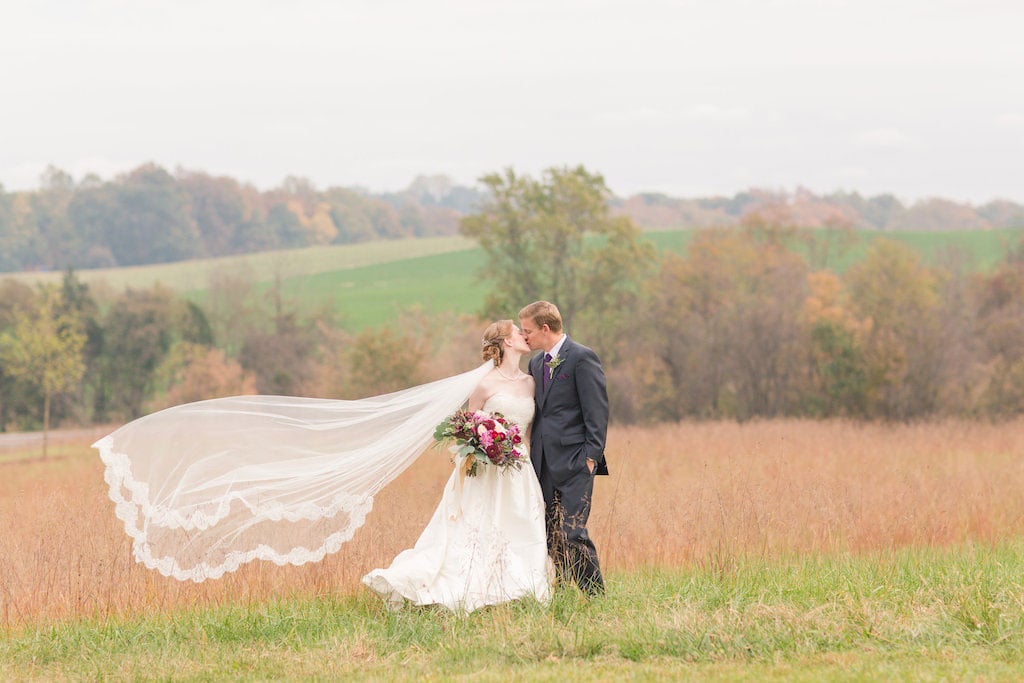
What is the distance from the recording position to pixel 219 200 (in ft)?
281

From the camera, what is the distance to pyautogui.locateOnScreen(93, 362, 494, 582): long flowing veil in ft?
24.8

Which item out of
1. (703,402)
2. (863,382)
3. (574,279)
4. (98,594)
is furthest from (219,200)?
(98,594)

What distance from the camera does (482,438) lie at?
7.27 m

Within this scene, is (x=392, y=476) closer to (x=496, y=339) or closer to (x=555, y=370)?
(x=496, y=339)

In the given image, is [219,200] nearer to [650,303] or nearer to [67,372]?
[67,372]

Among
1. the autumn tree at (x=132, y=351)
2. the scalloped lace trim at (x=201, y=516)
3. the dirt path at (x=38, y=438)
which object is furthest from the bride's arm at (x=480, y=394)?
the autumn tree at (x=132, y=351)

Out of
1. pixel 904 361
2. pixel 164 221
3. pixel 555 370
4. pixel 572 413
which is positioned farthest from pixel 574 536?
pixel 164 221

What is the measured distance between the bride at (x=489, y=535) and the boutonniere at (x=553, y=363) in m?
0.26

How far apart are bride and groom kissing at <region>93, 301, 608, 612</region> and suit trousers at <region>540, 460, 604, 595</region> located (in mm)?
10

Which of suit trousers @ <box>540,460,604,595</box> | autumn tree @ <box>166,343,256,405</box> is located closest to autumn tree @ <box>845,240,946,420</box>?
suit trousers @ <box>540,460,604,595</box>

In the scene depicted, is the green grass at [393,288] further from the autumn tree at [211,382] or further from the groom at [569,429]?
the groom at [569,429]

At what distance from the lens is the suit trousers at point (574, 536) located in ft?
24.2

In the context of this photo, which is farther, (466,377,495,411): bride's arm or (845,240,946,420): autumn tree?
(845,240,946,420): autumn tree

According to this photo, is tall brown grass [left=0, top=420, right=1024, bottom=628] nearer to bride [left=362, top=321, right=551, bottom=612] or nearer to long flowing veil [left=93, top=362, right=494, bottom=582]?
long flowing veil [left=93, top=362, right=494, bottom=582]
